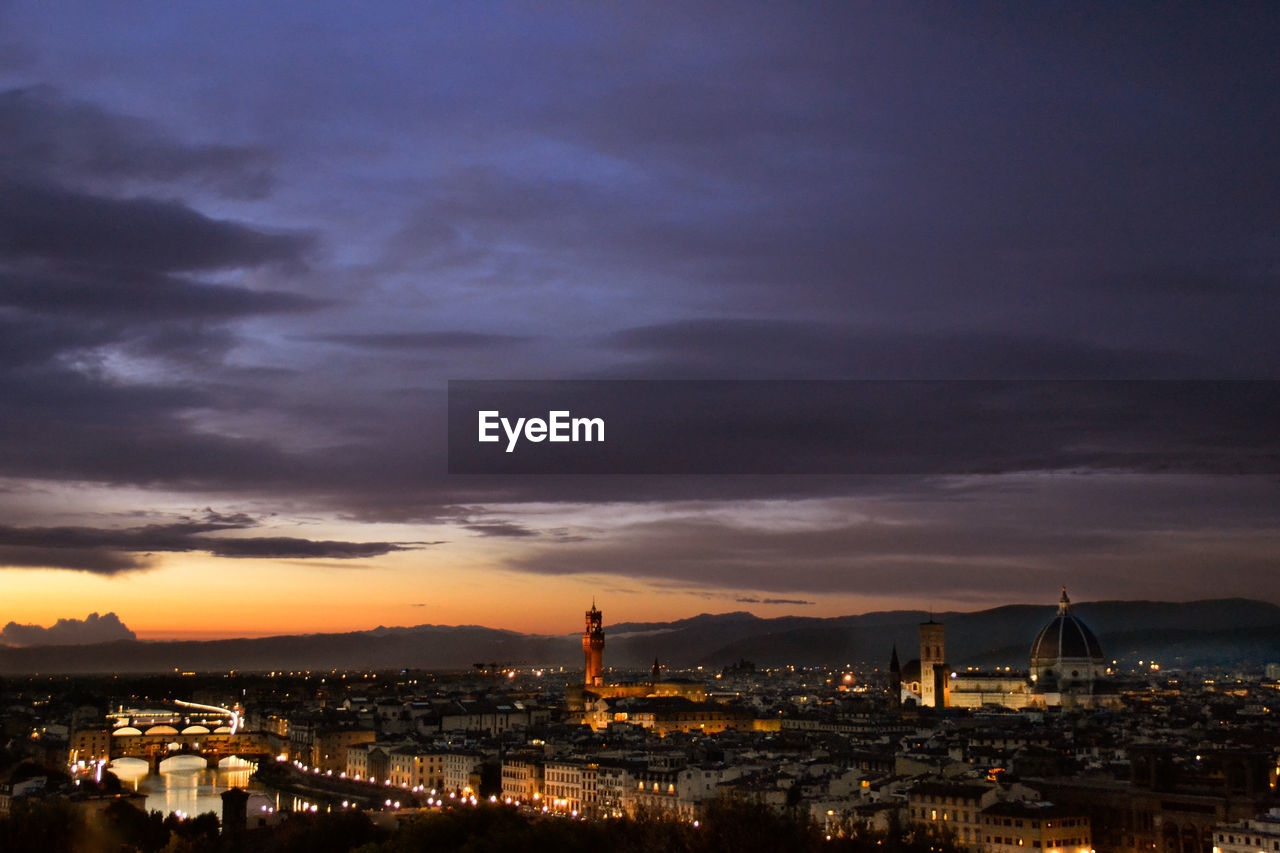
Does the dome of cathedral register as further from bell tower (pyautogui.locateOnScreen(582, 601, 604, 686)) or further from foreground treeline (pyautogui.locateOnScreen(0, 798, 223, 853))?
foreground treeline (pyautogui.locateOnScreen(0, 798, 223, 853))

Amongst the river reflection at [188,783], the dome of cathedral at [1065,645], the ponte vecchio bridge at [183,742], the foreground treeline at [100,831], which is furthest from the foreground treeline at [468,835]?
the dome of cathedral at [1065,645]

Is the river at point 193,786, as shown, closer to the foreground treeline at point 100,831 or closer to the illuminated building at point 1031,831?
the foreground treeline at point 100,831

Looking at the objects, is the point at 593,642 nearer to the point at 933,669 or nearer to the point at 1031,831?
the point at 933,669

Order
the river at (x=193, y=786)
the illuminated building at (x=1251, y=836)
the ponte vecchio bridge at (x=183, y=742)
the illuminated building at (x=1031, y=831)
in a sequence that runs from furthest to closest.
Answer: the ponte vecchio bridge at (x=183, y=742)
the river at (x=193, y=786)
the illuminated building at (x=1031, y=831)
the illuminated building at (x=1251, y=836)

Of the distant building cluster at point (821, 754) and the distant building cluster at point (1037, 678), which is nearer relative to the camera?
the distant building cluster at point (821, 754)

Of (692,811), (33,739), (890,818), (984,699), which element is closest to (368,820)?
(692,811)

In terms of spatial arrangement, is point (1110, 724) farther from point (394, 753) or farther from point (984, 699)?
point (394, 753)
